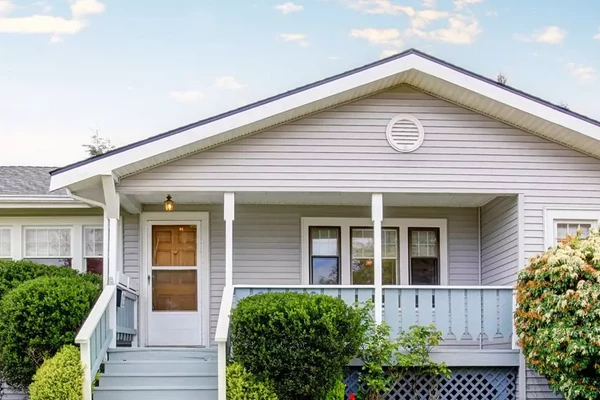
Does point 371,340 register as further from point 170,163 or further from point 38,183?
point 38,183

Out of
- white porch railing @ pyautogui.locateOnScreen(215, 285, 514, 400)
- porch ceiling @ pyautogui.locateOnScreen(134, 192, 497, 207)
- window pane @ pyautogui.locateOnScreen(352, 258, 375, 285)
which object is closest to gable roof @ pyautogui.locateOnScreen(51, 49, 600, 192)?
porch ceiling @ pyautogui.locateOnScreen(134, 192, 497, 207)

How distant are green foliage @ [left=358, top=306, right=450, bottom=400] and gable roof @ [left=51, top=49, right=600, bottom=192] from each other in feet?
9.54

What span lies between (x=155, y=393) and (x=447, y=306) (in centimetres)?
396

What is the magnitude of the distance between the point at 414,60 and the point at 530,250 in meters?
3.01

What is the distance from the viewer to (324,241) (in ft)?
41.2

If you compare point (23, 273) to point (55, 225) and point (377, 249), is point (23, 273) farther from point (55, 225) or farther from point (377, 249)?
point (377, 249)

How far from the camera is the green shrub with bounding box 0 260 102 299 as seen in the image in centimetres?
1068

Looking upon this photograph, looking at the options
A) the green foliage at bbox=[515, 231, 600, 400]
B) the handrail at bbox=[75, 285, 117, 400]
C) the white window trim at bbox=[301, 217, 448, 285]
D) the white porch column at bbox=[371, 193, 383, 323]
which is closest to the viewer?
the green foliage at bbox=[515, 231, 600, 400]

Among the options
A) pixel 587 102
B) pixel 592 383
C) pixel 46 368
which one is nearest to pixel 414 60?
pixel 592 383

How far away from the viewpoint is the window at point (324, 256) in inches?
492

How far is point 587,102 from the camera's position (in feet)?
86.5

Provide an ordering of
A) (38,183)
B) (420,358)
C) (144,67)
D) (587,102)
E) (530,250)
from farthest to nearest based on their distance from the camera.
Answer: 1. (587,102)
2. (144,67)
3. (38,183)
4. (530,250)
5. (420,358)

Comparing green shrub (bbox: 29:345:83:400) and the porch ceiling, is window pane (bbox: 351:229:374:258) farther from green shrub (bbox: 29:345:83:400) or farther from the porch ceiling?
green shrub (bbox: 29:345:83:400)

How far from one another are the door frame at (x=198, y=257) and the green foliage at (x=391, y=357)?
305cm
